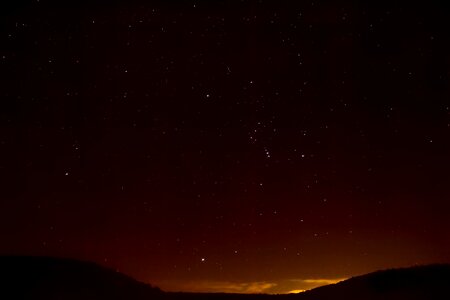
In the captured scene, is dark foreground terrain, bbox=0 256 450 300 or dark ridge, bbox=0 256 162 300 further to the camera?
dark ridge, bbox=0 256 162 300

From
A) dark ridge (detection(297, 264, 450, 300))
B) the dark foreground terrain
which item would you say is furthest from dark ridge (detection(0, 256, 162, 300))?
dark ridge (detection(297, 264, 450, 300))

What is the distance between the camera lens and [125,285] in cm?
2359

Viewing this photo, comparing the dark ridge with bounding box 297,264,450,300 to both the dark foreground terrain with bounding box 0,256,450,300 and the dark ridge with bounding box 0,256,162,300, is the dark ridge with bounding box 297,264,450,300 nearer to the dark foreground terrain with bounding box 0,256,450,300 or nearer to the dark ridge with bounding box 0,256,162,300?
Result: the dark foreground terrain with bounding box 0,256,450,300

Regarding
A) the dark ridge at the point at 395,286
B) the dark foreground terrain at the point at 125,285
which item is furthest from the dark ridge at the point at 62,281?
the dark ridge at the point at 395,286

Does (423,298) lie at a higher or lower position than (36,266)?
lower

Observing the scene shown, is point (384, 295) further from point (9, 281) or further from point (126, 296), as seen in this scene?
point (9, 281)

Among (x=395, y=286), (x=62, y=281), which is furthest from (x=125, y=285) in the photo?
(x=395, y=286)

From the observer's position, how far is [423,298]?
20.5m

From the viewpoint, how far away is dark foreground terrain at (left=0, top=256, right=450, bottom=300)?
21.2m

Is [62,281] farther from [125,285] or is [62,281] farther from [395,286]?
[395,286]

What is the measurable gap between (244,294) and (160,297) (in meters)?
2.91

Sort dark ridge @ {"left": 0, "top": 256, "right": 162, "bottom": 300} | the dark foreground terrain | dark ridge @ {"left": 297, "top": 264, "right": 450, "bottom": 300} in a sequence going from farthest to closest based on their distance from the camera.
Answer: dark ridge @ {"left": 0, "top": 256, "right": 162, "bottom": 300}, the dark foreground terrain, dark ridge @ {"left": 297, "top": 264, "right": 450, "bottom": 300}

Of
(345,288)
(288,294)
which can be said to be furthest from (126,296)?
(345,288)

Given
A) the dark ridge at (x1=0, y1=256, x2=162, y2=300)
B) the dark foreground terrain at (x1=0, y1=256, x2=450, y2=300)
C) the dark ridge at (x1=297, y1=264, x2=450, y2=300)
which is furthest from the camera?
the dark ridge at (x1=0, y1=256, x2=162, y2=300)
